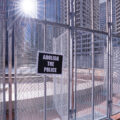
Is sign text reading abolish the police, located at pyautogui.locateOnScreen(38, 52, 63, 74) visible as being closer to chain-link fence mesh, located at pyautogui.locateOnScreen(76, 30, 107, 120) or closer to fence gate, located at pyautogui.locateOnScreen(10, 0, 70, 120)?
fence gate, located at pyautogui.locateOnScreen(10, 0, 70, 120)

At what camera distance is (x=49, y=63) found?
190 cm

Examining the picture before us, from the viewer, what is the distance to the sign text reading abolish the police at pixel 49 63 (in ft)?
6.12

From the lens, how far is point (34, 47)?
1.87 metres

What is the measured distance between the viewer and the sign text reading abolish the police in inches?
73.4

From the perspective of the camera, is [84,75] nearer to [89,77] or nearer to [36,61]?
[89,77]

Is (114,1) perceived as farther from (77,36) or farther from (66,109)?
(66,109)

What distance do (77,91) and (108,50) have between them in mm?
926

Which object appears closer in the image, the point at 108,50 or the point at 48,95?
the point at 48,95

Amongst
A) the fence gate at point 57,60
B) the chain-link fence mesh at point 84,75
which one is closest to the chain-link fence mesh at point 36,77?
the fence gate at point 57,60

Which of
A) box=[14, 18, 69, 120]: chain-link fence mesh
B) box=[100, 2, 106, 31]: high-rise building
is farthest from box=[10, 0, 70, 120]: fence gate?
box=[100, 2, 106, 31]: high-rise building

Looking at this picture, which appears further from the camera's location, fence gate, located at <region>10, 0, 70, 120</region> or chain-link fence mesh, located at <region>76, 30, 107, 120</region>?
chain-link fence mesh, located at <region>76, 30, 107, 120</region>

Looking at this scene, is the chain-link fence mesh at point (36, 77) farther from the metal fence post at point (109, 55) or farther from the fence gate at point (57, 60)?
the metal fence post at point (109, 55)

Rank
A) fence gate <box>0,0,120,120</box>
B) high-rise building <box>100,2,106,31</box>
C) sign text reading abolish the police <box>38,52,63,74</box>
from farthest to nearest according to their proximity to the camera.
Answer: high-rise building <box>100,2,106,31</box> < sign text reading abolish the police <box>38,52,63,74</box> < fence gate <box>0,0,120,120</box>

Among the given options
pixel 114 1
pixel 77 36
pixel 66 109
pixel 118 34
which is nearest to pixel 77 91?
pixel 66 109
